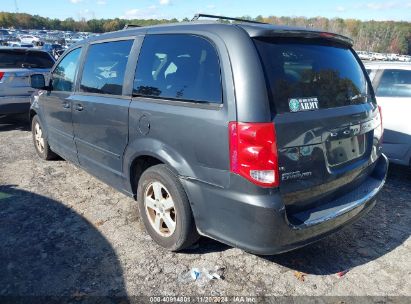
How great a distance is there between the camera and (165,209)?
3.06 metres

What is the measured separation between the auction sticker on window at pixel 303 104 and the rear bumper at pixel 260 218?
60 centimetres

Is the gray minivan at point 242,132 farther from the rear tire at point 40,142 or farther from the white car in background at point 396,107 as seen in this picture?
the rear tire at point 40,142

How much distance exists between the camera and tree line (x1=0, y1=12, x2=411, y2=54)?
85.6 metres

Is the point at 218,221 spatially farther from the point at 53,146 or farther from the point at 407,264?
the point at 53,146

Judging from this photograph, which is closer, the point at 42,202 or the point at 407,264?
the point at 407,264

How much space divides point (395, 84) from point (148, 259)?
4185mm

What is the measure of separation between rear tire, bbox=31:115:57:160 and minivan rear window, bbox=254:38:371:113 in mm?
4085

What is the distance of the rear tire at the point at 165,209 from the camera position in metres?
2.81

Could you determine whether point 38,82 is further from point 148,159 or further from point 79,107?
point 148,159

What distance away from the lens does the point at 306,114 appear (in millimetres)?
2471

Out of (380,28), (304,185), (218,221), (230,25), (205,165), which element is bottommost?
(218,221)

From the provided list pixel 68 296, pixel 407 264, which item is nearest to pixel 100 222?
pixel 68 296

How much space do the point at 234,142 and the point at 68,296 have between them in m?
1.65

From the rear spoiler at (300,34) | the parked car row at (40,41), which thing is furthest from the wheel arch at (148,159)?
the parked car row at (40,41)
